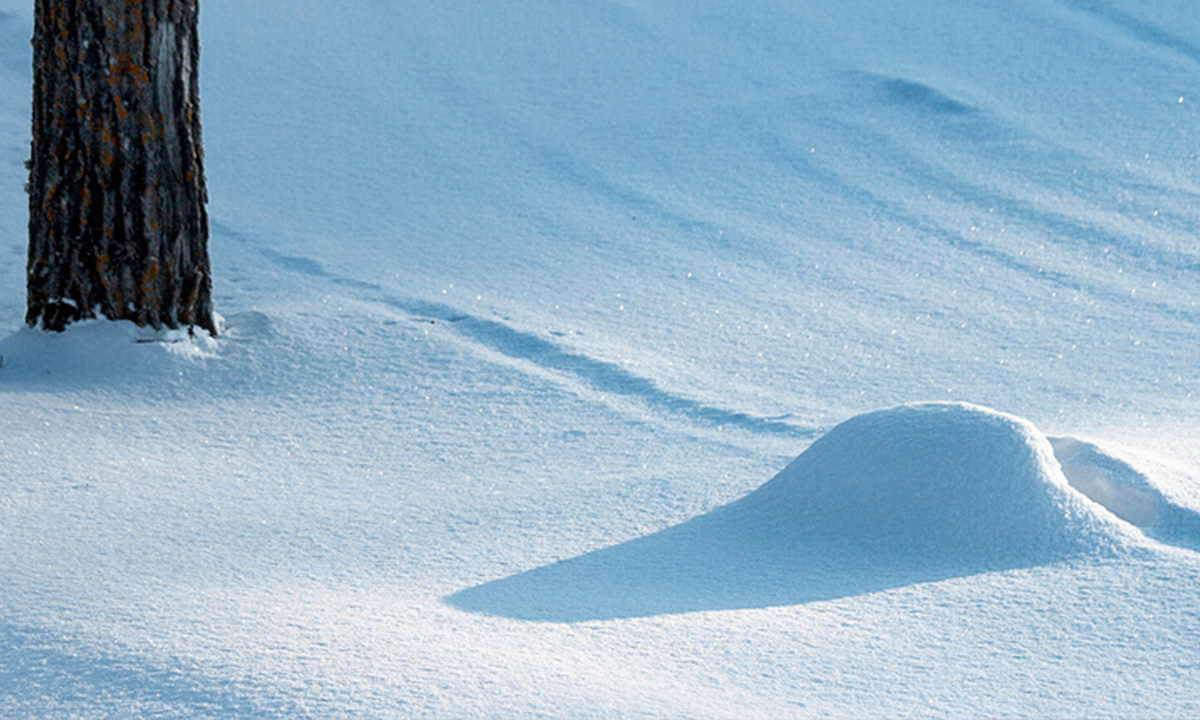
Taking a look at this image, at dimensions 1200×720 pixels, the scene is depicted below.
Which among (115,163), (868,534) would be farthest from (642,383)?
(115,163)

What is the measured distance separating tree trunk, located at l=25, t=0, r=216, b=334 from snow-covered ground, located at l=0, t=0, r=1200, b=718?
14cm

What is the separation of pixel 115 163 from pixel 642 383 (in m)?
1.56

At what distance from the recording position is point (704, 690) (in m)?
1.73

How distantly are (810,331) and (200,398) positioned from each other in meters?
1.95

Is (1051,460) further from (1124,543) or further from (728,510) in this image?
(728,510)

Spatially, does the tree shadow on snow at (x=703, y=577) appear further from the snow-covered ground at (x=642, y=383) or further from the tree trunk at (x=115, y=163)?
the tree trunk at (x=115, y=163)

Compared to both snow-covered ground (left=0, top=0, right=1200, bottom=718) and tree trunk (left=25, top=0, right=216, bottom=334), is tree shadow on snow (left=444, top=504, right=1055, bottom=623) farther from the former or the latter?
tree trunk (left=25, top=0, right=216, bottom=334)

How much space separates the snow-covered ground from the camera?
1834mm

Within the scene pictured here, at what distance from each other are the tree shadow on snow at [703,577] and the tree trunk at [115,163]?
67.3 inches

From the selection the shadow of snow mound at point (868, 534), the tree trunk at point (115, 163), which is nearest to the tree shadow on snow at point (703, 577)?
the shadow of snow mound at point (868, 534)

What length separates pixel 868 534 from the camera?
229cm

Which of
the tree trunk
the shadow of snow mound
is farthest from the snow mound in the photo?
the tree trunk

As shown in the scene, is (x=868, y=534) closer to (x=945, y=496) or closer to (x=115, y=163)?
(x=945, y=496)

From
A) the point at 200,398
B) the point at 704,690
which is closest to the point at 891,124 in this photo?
the point at 200,398
